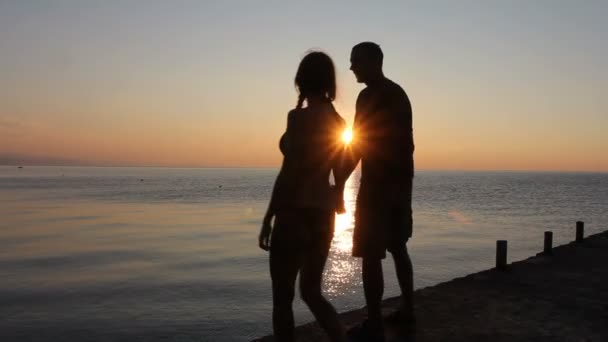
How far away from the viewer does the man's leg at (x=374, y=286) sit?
4.58 m

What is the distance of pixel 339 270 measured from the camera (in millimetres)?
19641

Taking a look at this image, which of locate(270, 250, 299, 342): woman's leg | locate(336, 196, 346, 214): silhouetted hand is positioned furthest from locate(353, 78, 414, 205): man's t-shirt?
locate(270, 250, 299, 342): woman's leg

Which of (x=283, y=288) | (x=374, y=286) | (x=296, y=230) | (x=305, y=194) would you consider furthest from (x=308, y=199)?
(x=374, y=286)

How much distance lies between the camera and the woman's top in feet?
10.5

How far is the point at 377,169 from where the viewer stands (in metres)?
4.68

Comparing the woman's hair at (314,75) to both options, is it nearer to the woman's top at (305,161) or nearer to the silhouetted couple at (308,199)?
the silhouetted couple at (308,199)

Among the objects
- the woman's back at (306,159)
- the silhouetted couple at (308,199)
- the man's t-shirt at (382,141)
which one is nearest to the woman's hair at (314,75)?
the silhouetted couple at (308,199)

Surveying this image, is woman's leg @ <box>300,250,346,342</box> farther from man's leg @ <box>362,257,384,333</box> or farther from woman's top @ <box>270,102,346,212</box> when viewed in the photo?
man's leg @ <box>362,257,384,333</box>

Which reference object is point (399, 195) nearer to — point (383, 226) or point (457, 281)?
point (383, 226)

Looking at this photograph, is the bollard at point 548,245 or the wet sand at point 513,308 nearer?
the wet sand at point 513,308

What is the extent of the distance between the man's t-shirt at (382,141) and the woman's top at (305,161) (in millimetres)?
1314

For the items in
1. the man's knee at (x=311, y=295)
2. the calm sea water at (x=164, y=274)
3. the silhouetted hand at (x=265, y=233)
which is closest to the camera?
the silhouetted hand at (x=265, y=233)

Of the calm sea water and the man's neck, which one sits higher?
the man's neck

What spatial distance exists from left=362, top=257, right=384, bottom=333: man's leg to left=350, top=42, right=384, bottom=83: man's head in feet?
5.42
